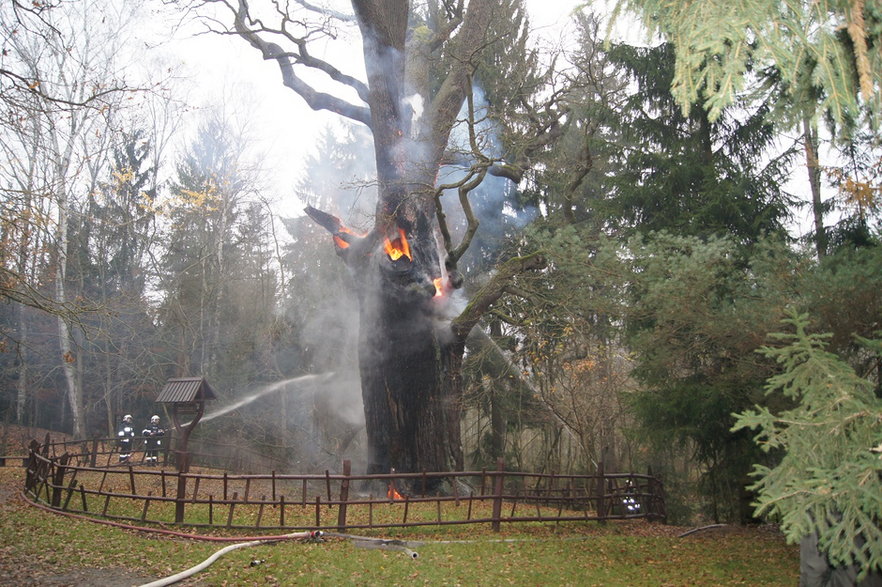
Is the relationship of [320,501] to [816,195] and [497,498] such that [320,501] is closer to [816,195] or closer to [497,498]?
[497,498]

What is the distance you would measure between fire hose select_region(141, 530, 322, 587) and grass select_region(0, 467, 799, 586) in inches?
3.3

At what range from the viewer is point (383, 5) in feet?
48.7

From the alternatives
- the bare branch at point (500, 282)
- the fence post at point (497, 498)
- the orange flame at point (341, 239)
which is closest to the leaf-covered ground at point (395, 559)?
the fence post at point (497, 498)

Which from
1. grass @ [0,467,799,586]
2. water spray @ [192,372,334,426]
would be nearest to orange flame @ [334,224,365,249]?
grass @ [0,467,799,586]

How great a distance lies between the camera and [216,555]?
798cm

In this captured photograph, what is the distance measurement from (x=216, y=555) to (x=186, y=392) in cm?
707

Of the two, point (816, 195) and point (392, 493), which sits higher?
point (816, 195)

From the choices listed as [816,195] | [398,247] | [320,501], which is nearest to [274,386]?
[398,247]

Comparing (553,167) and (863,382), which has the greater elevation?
(553,167)

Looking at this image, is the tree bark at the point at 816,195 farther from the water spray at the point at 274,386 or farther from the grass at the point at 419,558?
the water spray at the point at 274,386

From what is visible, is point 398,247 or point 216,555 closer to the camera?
point 216,555

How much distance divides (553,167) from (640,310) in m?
6.25

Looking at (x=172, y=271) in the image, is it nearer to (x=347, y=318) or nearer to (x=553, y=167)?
(x=347, y=318)

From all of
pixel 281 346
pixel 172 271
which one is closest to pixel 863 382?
pixel 281 346
